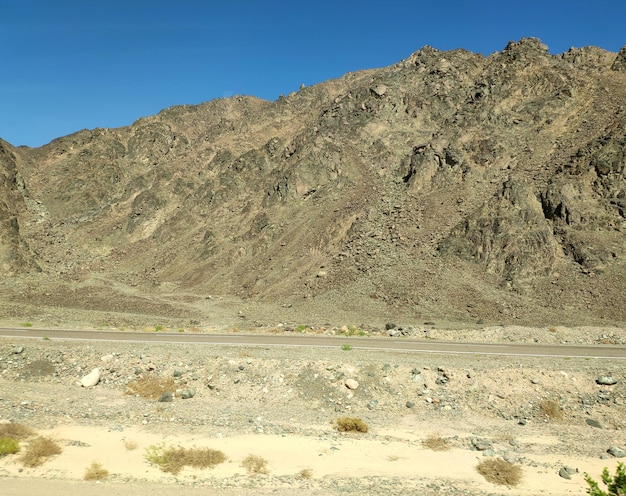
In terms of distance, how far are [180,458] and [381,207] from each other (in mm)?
43286

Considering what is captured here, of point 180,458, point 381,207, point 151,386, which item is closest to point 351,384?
point 180,458

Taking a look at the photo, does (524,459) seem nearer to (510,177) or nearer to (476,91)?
(510,177)

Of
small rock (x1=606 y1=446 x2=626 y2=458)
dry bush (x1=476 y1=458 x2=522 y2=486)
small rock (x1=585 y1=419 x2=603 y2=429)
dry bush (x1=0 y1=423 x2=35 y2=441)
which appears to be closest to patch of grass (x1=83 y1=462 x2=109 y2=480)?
dry bush (x1=0 y1=423 x2=35 y2=441)

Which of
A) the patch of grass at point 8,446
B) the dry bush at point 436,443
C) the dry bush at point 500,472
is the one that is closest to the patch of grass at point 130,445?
the patch of grass at point 8,446

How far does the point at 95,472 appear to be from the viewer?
11.0 meters

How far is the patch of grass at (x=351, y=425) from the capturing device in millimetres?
14398

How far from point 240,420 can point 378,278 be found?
95.7ft

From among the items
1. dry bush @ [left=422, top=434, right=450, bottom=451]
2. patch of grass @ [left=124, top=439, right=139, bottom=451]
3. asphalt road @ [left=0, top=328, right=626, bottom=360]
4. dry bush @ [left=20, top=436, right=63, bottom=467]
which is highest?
asphalt road @ [left=0, top=328, right=626, bottom=360]

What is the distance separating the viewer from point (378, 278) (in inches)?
1667

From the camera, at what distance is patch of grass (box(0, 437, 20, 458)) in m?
11.5

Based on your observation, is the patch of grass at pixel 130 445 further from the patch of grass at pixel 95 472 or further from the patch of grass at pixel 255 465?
the patch of grass at pixel 255 465

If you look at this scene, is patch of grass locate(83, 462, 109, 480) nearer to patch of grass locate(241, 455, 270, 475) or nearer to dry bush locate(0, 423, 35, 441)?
dry bush locate(0, 423, 35, 441)

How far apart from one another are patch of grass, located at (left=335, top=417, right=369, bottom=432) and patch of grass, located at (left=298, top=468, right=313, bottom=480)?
2892 mm

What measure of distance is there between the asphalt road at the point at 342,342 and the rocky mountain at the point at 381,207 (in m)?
12.8
